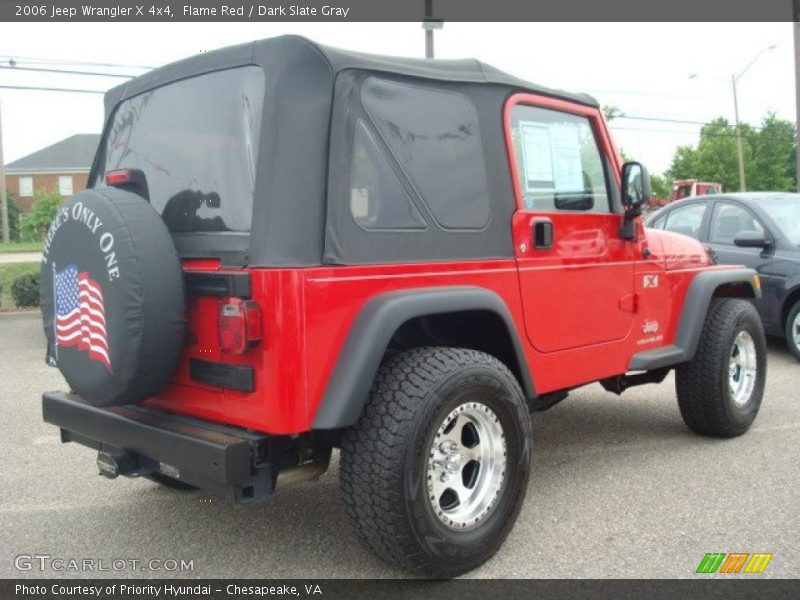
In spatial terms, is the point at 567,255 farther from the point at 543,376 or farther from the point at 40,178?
the point at 40,178

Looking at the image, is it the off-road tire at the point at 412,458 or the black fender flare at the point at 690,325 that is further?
the black fender flare at the point at 690,325

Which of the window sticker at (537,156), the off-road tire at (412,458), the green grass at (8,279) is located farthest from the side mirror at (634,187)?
the green grass at (8,279)

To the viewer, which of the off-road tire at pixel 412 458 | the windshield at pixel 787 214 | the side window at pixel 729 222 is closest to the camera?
the off-road tire at pixel 412 458

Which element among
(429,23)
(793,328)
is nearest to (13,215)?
(429,23)

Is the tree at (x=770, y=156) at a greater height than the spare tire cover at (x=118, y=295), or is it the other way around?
the tree at (x=770, y=156)

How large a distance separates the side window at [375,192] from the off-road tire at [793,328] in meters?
Answer: 5.62

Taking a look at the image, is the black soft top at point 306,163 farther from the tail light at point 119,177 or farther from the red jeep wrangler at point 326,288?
the tail light at point 119,177

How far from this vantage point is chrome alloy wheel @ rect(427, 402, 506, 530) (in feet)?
10.3

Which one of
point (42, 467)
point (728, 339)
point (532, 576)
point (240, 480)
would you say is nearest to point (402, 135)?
point (240, 480)

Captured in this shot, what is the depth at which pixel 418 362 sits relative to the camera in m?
3.08

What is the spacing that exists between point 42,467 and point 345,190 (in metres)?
2.92

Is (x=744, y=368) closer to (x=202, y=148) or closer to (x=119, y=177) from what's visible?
(x=202, y=148)

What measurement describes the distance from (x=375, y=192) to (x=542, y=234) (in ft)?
3.29

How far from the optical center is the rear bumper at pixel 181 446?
275cm
